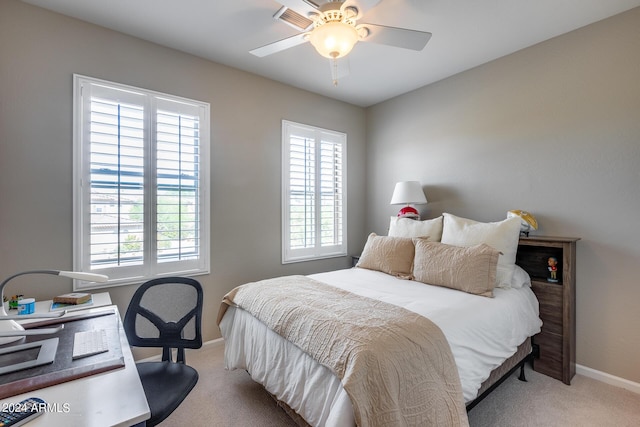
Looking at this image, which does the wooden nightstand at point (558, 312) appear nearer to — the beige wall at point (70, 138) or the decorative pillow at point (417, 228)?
the decorative pillow at point (417, 228)

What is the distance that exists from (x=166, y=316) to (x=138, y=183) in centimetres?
127

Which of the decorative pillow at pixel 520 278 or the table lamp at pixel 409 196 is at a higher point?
the table lamp at pixel 409 196

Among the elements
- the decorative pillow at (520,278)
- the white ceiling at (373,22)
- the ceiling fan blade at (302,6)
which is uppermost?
the white ceiling at (373,22)

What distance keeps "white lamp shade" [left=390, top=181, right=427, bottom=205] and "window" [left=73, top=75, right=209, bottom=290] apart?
2.09 meters

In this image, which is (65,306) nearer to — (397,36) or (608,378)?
(397,36)

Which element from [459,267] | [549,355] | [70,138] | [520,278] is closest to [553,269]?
[520,278]

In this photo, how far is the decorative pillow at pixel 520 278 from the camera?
236 cm

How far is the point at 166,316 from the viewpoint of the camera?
1853mm

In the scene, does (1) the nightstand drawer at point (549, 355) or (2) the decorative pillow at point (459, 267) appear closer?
(2) the decorative pillow at point (459, 267)

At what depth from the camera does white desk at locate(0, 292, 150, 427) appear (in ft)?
2.73

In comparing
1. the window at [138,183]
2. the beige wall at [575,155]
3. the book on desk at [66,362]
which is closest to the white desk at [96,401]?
the book on desk at [66,362]

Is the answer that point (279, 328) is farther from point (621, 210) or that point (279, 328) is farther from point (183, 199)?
point (621, 210)

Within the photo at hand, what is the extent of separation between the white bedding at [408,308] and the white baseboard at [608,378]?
61cm

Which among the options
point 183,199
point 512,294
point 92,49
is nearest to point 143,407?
point 183,199
